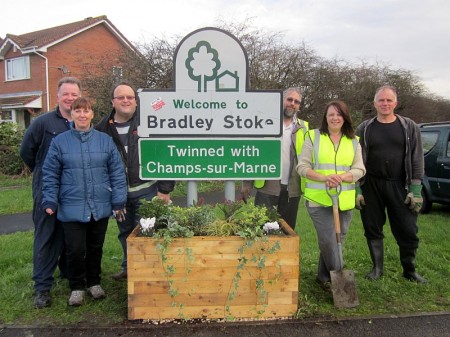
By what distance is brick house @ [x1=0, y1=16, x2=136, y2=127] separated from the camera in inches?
939

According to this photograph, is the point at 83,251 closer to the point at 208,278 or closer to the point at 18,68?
the point at 208,278

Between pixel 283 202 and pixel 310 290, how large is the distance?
0.97m

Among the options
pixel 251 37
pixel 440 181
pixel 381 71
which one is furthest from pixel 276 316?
pixel 381 71

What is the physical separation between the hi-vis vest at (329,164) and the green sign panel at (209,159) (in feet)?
1.14

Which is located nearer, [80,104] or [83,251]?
[80,104]

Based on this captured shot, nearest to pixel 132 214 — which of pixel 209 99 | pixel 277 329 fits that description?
pixel 209 99

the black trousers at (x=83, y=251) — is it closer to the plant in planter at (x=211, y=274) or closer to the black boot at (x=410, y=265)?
the plant in planter at (x=211, y=274)

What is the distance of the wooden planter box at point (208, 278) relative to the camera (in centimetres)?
331

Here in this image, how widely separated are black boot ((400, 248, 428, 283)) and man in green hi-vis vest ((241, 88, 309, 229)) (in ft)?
4.09

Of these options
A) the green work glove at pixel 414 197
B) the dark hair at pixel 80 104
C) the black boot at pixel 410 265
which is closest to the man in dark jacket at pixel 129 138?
the dark hair at pixel 80 104

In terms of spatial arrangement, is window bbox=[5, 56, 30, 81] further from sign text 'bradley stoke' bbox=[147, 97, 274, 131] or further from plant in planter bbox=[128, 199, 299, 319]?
plant in planter bbox=[128, 199, 299, 319]

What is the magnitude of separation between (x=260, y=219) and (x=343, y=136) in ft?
3.70

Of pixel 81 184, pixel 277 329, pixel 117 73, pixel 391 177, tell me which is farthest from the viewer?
pixel 117 73

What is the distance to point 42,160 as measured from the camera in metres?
3.81
